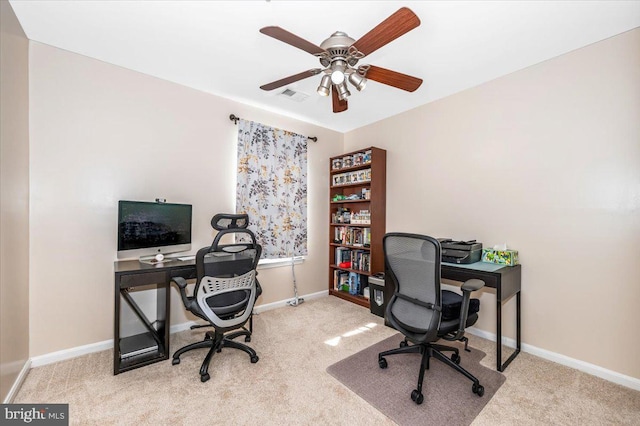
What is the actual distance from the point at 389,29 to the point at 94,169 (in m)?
2.65

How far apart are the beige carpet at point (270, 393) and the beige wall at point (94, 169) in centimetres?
51

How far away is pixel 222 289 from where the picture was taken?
6.95ft

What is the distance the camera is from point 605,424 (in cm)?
160

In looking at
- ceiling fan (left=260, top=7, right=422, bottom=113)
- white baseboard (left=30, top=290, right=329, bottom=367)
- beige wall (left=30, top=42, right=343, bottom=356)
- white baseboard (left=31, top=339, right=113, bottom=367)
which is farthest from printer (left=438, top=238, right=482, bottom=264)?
white baseboard (left=31, top=339, right=113, bottom=367)

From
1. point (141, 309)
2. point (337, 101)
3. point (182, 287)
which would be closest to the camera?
point (182, 287)

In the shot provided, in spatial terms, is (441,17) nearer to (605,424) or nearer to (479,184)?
(479,184)

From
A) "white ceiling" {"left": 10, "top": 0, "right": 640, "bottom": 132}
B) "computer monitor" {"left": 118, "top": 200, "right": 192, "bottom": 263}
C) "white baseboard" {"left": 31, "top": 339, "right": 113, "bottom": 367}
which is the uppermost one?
"white ceiling" {"left": 10, "top": 0, "right": 640, "bottom": 132}

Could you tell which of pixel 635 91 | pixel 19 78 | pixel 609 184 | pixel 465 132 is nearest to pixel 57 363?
pixel 19 78

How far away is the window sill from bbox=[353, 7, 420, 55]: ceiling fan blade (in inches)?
104

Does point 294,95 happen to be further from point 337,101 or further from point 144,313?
point 144,313

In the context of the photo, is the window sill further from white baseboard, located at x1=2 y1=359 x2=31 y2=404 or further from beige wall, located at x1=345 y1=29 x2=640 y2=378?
white baseboard, located at x1=2 y1=359 x2=31 y2=404

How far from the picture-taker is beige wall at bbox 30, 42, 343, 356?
2188 mm

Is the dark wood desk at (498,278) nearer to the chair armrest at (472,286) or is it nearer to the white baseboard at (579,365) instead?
the white baseboard at (579,365)

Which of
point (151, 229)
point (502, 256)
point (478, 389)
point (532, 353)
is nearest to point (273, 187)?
point (151, 229)
